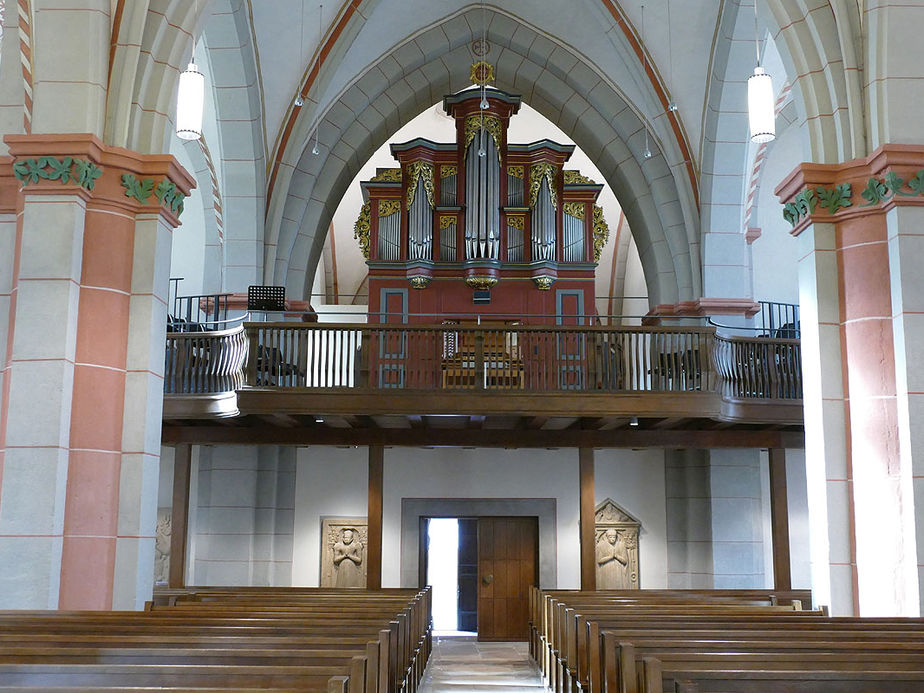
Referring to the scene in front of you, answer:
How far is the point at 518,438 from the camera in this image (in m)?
13.8

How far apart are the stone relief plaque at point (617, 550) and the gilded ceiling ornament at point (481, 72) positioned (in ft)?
23.6

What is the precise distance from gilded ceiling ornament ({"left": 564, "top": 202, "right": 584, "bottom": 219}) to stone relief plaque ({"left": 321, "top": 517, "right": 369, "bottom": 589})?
6296 mm

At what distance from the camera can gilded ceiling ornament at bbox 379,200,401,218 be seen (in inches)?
674

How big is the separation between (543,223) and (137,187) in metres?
10.0

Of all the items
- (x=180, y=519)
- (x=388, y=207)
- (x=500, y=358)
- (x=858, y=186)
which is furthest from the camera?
(x=388, y=207)

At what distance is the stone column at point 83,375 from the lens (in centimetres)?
677

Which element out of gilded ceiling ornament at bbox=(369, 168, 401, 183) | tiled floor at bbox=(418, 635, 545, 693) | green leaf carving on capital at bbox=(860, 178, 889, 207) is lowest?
tiled floor at bbox=(418, 635, 545, 693)

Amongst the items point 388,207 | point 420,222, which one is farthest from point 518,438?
point 388,207

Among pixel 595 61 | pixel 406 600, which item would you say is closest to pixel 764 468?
pixel 595 61

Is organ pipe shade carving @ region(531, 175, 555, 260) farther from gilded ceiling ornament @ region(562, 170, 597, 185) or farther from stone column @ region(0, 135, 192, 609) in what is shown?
stone column @ region(0, 135, 192, 609)

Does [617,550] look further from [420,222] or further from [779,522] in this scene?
[420,222]

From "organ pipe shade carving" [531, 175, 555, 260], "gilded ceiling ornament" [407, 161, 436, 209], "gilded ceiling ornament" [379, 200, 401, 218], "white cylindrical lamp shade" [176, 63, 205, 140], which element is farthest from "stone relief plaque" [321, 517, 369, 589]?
"white cylindrical lamp shade" [176, 63, 205, 140]

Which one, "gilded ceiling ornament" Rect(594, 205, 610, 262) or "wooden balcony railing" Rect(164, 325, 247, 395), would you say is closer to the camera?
"wooden balcony railing" Rect(164, 325, 247, 395)

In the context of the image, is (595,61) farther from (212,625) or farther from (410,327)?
(212,625)
